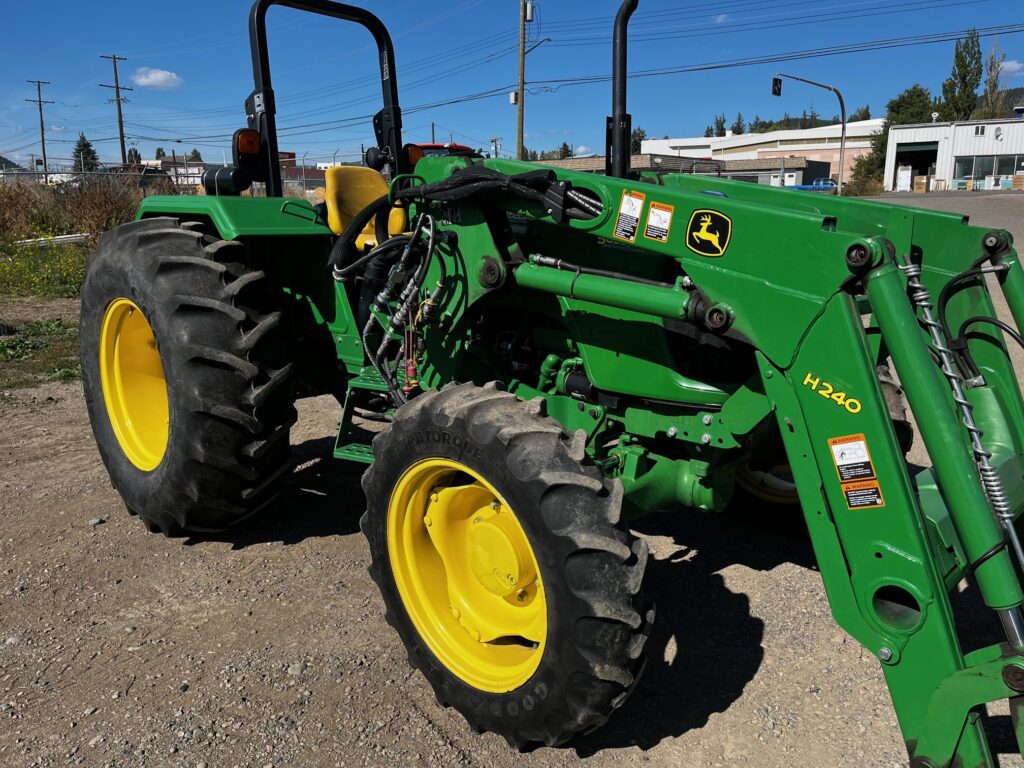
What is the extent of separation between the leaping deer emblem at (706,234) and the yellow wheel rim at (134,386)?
10.0 feet

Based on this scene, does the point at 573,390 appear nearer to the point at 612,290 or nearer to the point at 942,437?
the point at 612,290

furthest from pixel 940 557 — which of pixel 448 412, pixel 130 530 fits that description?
pixel 130 530

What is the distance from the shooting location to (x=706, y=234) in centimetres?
255

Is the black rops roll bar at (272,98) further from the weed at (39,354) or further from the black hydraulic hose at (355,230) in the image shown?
the weed at (39,354)

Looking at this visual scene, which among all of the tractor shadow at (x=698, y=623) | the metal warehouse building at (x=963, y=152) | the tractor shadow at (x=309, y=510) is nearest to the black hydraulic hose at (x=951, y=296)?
the tractor shadow at (x=698, y=623)

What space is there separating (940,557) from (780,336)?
2.48ft

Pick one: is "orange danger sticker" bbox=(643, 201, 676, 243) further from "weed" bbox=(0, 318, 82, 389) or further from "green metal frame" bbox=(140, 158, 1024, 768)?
"weed" bbox=(0, 318, 82, 389)

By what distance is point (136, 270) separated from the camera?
3.90 m

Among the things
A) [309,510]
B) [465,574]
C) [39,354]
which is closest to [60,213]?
[39,354]

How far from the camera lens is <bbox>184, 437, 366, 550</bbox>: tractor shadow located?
4.32 meters

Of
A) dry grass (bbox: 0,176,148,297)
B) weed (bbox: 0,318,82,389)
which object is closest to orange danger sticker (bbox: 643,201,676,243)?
weed (bbox: 0,318,82,389)

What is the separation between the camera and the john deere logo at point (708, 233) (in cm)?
252

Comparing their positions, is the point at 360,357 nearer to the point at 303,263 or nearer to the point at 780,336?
the point at 303,263

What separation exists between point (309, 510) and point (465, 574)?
1861 millimetres
